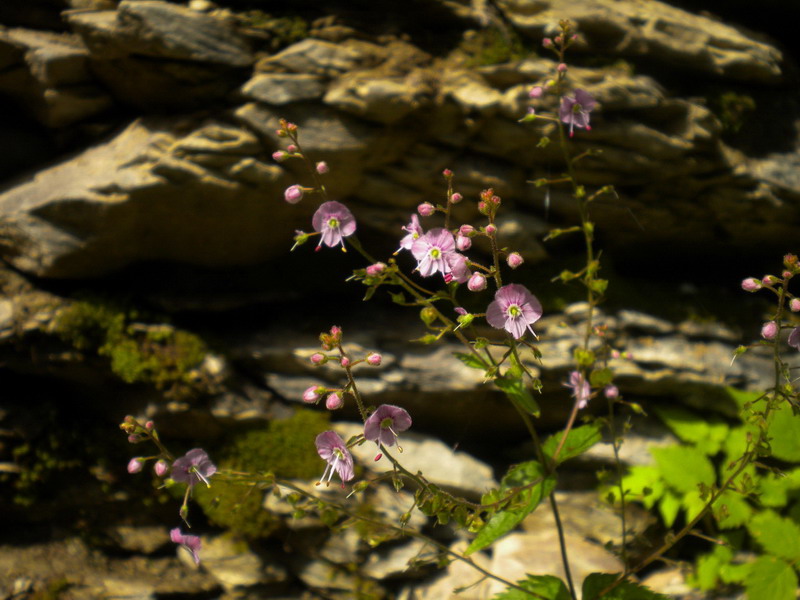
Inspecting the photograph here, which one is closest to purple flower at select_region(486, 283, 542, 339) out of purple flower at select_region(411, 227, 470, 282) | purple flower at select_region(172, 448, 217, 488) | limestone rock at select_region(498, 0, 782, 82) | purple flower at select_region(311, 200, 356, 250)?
purple flower at select_region(411, 227, 470, 282)

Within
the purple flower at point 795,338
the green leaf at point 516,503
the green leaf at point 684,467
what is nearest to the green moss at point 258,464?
the green leaf at point 516,503

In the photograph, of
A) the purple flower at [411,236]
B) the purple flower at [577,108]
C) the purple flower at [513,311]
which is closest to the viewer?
the purple flower at [513,311]

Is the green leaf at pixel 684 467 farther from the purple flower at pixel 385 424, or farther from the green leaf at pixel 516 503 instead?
the purple flower at pixel 385 424

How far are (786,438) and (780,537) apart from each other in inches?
20.0

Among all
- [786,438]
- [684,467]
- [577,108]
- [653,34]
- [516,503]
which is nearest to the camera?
[516,503]

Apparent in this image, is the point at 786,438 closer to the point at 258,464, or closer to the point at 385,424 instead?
the point at 385,424

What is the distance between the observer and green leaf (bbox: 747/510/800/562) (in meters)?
2.89

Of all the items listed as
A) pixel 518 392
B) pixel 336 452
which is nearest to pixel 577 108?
pixel 518 392

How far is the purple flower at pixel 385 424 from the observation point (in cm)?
184

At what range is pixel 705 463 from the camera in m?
3.48

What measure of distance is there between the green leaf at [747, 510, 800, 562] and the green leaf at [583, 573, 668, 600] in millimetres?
883

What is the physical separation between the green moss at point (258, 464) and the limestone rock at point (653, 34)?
124 inches

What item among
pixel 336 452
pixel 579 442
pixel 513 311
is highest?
pixel 513 311

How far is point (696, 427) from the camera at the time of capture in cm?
377
